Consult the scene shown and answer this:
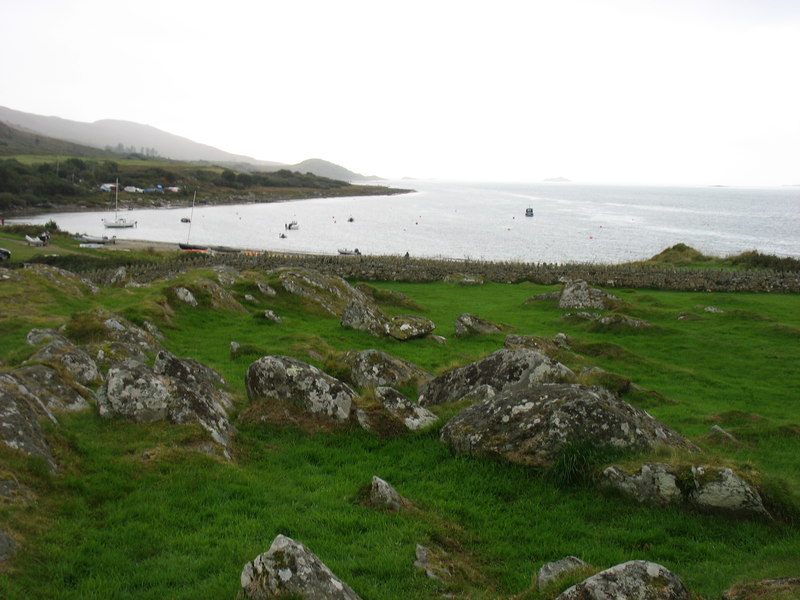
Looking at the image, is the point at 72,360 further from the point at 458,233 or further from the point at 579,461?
the point at 458,233

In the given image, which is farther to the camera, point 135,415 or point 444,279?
point 444,279

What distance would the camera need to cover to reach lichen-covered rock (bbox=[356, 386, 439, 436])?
512 inches

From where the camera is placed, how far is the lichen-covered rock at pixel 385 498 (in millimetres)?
9328

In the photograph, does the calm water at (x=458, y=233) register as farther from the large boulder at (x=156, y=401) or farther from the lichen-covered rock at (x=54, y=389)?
the lichen-covered rock at (x=54, y=389)

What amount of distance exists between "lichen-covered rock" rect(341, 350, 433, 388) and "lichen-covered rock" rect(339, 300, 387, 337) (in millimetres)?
10399

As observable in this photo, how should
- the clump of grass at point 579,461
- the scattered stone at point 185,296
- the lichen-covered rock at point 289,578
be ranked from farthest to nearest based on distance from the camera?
1. the scattered stone at point 185,296
2. the clump of grass at point 579,461
3. the lichen-covered rock at point 289,578

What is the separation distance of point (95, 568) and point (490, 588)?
5.16m

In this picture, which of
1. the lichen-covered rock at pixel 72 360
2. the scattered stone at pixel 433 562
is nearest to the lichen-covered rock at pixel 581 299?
the lichen-covered rock at pixel 72 360

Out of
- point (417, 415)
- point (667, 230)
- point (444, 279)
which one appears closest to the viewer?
point (417, 415)

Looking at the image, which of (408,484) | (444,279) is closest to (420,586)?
(408,484)

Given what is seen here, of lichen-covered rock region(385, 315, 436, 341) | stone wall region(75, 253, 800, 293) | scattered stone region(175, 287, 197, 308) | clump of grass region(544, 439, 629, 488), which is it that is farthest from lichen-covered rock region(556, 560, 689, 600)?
stone wall region(75, 253, 800, 293)

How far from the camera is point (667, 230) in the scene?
166000 millimetres

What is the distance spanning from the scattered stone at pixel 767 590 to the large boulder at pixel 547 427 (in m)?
4.08

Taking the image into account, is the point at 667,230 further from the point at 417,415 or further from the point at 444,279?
the point at 417,415
